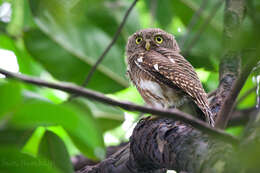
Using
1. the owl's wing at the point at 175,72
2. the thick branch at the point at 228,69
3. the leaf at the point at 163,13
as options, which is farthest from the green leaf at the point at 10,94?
the leaf at the point at 163,13

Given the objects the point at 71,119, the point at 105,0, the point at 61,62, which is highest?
the point at 71,119

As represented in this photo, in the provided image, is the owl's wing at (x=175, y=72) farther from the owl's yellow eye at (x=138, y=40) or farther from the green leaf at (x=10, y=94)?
the green leaf at (x=10, y=94)

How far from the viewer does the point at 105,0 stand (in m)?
3.41

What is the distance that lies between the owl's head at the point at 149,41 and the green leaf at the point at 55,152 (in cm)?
304

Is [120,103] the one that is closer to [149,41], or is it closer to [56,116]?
[56,116]

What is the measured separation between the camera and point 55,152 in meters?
1.48

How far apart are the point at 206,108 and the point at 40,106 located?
2303 millimetres

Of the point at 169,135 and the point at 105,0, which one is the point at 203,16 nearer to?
the point at 105,0

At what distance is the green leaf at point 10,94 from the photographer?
674mm

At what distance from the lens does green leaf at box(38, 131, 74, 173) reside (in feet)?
4.72

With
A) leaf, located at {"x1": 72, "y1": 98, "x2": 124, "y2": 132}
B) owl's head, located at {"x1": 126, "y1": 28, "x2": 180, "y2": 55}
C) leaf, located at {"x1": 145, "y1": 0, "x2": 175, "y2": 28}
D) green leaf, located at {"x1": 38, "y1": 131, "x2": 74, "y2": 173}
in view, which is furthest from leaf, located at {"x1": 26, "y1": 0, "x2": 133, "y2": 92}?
green leaf, located at {"x1": 38, "y1": 131, "x2": 74, "y2": 173}

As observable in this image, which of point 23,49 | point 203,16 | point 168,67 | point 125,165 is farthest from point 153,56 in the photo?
point 125,165

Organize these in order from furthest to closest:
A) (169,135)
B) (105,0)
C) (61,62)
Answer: (61,62) < (105,0) < (169,135)

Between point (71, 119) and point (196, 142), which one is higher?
point (71, 119)
